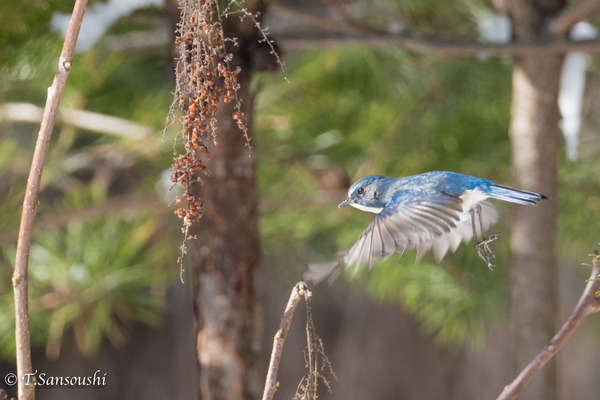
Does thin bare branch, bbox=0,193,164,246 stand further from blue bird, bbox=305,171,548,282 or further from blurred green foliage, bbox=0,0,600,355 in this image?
blue bird, bbox=305,171,548,282

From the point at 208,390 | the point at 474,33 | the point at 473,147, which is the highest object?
the point at 474,33

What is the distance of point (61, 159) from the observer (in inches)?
56.6

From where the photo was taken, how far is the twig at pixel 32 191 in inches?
15.7

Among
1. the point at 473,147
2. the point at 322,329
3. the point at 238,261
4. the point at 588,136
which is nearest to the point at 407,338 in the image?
the point at 322,329

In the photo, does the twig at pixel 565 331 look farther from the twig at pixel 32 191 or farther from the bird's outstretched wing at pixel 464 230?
the twig at pixel 32 191

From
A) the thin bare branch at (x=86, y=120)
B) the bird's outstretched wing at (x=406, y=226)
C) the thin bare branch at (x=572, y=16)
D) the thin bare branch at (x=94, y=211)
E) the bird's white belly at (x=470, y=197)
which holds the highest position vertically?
the thin bare branch at (x=86, y=120)

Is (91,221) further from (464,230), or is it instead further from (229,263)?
(464,230)

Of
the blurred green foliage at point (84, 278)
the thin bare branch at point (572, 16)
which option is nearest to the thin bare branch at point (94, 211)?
the blurred green foliage at point (84, 278)

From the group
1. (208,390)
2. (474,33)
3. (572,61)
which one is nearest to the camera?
(208,390)

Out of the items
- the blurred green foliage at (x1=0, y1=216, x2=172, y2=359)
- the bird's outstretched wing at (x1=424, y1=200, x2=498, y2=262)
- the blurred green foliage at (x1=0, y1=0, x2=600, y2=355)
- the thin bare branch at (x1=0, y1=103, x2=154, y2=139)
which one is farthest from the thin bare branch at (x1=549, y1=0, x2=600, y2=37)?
the blurred green foliage at (x1=0, y1=216, x2=172, y2=359)

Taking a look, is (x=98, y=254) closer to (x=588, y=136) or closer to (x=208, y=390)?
(x=208, y=390)

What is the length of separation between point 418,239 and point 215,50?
18 centimetres

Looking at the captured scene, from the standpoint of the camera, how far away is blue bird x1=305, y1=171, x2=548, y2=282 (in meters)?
0.45

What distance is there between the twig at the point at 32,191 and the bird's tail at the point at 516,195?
29 cm
